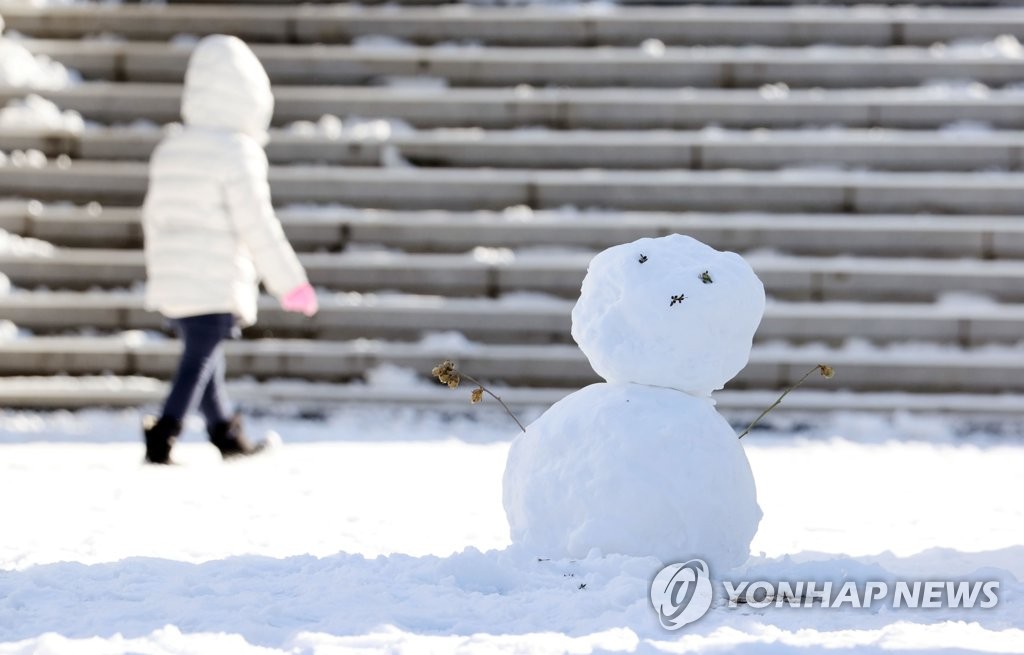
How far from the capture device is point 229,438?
5.49m

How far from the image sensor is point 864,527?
14.3 feet

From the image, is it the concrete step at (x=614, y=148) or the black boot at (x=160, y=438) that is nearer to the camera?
the black boot at (x=160, y=438)

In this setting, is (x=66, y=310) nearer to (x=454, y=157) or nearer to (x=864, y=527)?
(x=454, y=157)

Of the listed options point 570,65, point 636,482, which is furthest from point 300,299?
point 570,65

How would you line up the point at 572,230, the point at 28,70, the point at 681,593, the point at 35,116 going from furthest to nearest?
the point at 28,70, the point at 35,116, the point at 572,230, the point at 681,593

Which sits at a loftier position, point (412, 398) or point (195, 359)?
point (195, 359)

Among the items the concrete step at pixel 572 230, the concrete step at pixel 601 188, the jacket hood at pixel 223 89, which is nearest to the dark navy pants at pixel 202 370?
the jacket hood at pixel 223 89

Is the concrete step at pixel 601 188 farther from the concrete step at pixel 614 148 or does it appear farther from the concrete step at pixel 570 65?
the concrete step at pixel 570 65

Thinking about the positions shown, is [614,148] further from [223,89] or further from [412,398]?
[223,89]

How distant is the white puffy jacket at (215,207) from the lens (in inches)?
213

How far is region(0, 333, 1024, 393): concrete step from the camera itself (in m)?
6.79

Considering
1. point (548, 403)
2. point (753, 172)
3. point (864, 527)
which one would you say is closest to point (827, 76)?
point (753, 172)

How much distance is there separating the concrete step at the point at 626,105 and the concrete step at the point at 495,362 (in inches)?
56.2

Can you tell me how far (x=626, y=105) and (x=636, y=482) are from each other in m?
4.60
